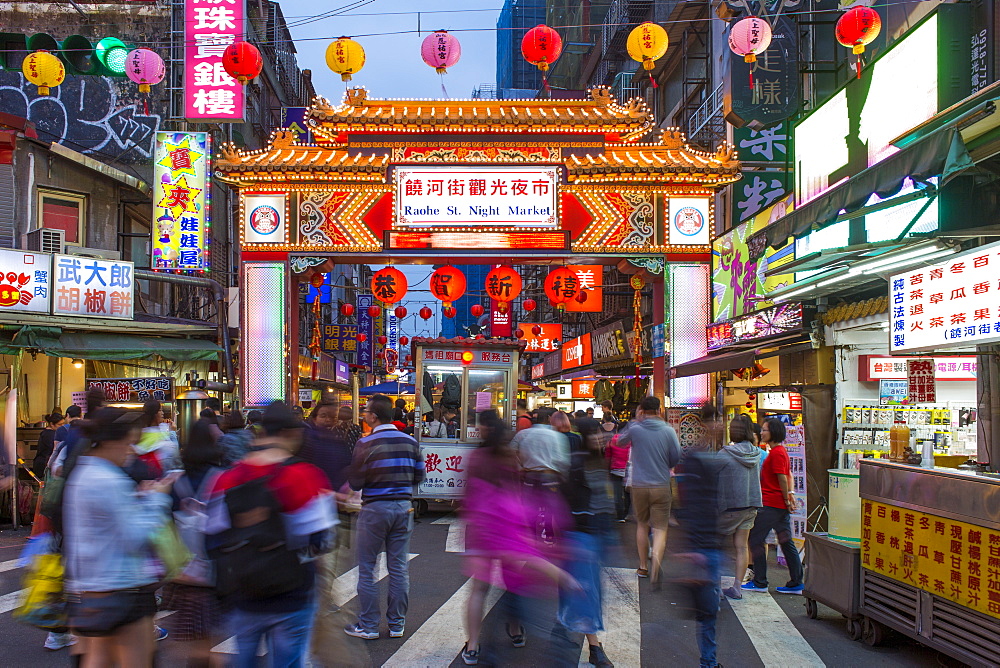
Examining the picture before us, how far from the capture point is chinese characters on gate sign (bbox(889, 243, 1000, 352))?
293 inches

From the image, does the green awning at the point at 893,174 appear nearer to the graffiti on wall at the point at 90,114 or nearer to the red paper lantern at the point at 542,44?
the red paper lantern at the point at 542,44

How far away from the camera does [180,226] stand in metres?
20.7

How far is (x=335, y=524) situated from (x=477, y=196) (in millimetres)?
12940

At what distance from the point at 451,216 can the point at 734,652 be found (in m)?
12.5

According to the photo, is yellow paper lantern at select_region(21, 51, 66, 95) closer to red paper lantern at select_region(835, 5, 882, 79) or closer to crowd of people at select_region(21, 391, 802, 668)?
crowd of people at select_region(21, 391, 802, 668)

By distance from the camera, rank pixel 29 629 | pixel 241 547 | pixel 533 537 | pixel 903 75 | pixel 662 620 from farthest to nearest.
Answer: pixel 903 75 < pixel 662 620 < pixel 29 629 < pixel 533 537 < pixel 241 547

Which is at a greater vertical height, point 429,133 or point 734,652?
point 429,133

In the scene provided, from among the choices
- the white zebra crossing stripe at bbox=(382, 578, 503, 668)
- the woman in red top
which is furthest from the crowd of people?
the woman in red top

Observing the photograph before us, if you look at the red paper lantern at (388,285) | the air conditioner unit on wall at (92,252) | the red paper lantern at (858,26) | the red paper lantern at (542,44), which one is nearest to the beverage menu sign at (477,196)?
the red paper lantern at (388,285)

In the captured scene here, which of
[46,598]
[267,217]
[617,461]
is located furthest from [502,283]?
[46,598]

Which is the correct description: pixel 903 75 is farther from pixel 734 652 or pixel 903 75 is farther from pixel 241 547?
pixel 241 547

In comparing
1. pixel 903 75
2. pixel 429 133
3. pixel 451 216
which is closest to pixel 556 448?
pixel 903 75

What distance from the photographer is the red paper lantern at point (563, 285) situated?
19.5 meters

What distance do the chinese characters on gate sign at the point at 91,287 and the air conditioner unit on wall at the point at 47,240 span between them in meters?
3.53
